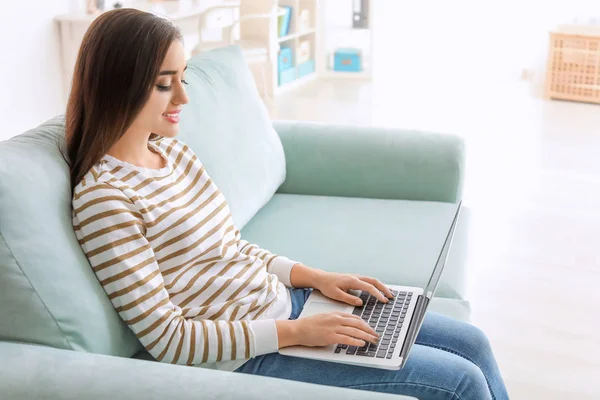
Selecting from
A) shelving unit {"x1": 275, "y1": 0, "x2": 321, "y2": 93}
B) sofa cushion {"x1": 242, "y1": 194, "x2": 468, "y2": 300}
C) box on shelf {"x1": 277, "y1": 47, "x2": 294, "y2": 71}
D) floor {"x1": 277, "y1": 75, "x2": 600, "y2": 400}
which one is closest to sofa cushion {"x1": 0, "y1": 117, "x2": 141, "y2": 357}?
sofa cushion {"x1": 242, "y1": 194, "x2": 468, "y2": 300}

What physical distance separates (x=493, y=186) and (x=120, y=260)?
9.15 feet

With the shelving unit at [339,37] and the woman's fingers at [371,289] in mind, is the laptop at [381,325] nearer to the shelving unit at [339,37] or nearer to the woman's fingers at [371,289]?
the woman's fingers at [371,289]

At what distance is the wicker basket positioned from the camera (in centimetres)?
528

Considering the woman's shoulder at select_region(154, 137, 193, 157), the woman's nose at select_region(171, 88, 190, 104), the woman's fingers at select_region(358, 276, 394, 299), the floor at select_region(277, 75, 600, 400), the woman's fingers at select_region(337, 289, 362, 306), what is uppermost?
the woman's nose at select_region(171, 88, 190, 104)

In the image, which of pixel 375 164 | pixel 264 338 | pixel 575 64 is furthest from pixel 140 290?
pixel 575 64

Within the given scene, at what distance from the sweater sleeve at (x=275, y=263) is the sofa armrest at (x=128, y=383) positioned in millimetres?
448

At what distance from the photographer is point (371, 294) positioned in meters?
1.55

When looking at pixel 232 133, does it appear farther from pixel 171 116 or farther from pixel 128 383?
pixel 128 383

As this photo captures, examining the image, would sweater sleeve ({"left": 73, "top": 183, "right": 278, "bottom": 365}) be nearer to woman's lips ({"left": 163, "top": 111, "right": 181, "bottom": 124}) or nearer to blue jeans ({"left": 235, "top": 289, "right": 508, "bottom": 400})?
blue jeans ({"left": 235, "top": 289, "right": 508, "bottom": 400})

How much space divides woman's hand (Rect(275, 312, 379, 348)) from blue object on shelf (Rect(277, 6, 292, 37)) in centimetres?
452

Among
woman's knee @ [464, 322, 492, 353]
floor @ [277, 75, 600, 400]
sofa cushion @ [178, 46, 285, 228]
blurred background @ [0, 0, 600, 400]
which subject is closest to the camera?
woman's knee @ [464, 322, 492, 353]

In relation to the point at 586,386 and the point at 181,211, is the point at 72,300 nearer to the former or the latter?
the point at 181,211

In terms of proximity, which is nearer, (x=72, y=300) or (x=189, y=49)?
(x=72, y=300)

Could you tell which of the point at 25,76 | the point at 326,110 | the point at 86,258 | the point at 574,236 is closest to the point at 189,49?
the point at 326,110
